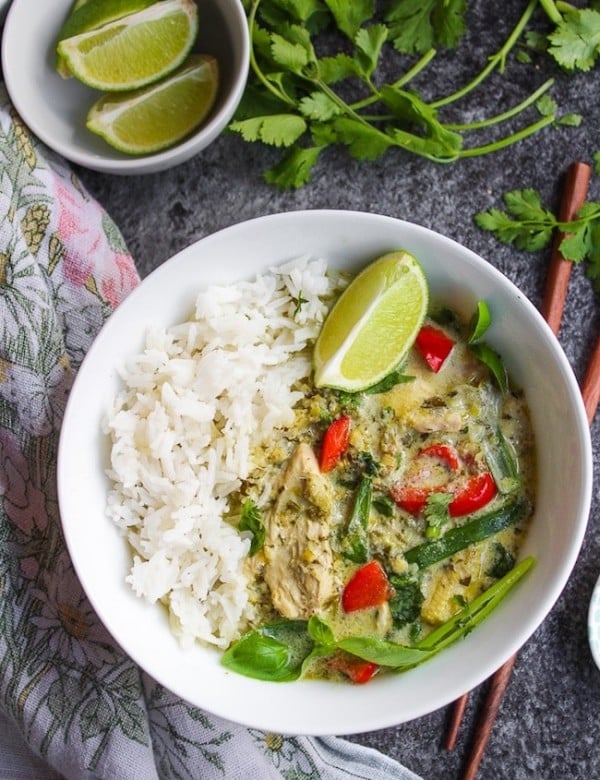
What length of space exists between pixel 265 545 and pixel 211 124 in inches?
44.8

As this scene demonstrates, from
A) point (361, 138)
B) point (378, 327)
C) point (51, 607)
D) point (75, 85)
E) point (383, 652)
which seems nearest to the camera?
point (383, 652)

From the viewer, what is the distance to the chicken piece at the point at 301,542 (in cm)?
233

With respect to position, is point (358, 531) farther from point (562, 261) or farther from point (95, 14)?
point (95, 14)

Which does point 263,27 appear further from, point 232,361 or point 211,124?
point 232,361

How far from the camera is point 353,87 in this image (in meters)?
2.85

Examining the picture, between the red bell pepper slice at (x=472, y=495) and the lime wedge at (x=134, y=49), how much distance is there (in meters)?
1.39

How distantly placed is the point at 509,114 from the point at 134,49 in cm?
107

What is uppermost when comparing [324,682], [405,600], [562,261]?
[562,261]

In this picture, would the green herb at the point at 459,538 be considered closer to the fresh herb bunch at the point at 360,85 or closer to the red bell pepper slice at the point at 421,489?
the red bell pepper slice at the point at 421,489

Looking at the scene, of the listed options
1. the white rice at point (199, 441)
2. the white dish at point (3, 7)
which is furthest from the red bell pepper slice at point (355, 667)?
the white dish at point (3, 7)

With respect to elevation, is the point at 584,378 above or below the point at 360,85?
below

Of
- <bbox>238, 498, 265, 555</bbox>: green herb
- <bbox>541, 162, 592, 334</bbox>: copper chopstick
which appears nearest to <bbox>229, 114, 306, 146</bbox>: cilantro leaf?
<bbox>541, 162, 592, 334</bbox>: copper chopstick

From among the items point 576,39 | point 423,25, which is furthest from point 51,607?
point 576,39

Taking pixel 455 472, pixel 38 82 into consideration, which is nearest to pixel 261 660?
pixel 455 472
